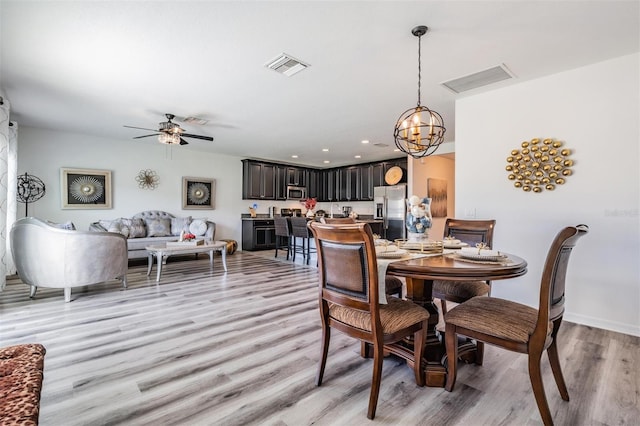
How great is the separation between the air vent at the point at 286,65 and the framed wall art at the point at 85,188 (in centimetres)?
497

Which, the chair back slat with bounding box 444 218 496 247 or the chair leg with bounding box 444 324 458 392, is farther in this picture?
the chair back slat with bounding box 444 218 496 247

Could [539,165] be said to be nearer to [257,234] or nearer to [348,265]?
[348,265]

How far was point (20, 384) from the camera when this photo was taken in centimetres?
102

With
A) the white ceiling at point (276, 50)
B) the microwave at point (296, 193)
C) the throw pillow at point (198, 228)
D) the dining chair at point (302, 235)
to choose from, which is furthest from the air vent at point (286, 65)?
the microwave at point (296, 193)

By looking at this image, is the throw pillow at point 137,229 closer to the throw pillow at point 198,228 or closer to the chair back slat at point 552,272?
the throw pillow at point 198,228

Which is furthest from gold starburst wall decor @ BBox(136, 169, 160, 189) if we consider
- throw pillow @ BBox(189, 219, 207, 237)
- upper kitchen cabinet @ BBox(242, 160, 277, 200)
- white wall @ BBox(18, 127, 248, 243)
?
upper kitchen cabinet @ BBox(242, 160, 277, 200)

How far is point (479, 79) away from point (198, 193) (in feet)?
20.4

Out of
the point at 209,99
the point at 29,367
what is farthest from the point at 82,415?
the point at 209,99

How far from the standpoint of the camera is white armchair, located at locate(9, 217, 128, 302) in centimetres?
337

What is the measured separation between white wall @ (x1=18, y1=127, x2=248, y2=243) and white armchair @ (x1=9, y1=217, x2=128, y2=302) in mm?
2508

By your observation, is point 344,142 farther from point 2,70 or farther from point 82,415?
point 82,415

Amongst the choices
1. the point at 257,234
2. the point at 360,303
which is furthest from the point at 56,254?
the point at 257,234

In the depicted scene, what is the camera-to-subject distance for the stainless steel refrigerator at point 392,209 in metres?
6.93

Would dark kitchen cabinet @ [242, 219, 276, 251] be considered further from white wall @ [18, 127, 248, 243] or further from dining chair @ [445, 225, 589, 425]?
dining chair @ [445, 225, 589, 425]
